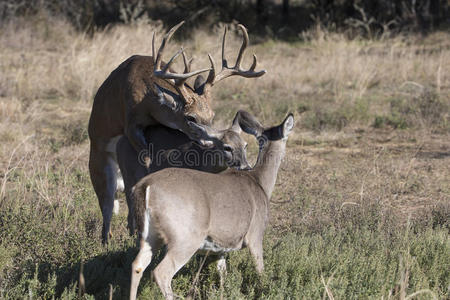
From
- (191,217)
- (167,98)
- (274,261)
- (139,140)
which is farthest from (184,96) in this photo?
(191,217)

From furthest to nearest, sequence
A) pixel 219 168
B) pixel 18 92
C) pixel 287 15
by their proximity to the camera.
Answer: pixel 287 15 < pixel 18 92 < pixel 219 168

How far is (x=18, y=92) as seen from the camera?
13.1 meters

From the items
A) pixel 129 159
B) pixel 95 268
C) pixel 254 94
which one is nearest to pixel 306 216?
pixel 129 159

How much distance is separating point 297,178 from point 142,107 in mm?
2514

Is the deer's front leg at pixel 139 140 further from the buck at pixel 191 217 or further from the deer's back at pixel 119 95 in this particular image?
the buck at pixel 191 217

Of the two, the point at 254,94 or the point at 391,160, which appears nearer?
the point at 391,160

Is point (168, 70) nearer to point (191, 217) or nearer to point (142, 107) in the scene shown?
point (142, 107)

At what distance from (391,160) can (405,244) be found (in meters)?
3.77

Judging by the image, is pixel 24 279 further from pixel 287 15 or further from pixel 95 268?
pixel 287 15

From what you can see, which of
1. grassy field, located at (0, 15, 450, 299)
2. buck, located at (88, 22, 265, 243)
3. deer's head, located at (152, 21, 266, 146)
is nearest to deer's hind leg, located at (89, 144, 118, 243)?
buck, located at (88, 22, 265, 243)

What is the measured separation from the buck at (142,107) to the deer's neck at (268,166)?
75 centimetres

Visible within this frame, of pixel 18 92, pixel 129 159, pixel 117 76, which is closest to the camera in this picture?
pixel 129 159

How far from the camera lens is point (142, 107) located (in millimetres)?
7105

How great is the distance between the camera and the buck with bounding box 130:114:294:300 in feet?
14.0
